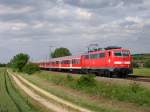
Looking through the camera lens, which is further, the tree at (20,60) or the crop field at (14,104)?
the tree at (20,60)

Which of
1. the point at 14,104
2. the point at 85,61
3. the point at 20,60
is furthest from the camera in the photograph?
the point at 20,60

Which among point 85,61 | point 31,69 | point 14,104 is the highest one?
point 85,61

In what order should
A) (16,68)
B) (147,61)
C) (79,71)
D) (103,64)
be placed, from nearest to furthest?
(103,64), (79,71), (147,61), (16,68)

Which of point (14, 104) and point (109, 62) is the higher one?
point (109, 62)

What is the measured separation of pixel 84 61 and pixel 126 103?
122 feet

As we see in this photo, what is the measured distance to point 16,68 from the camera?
132000 millimetres

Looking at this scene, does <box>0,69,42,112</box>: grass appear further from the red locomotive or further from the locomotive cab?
the red locomotive

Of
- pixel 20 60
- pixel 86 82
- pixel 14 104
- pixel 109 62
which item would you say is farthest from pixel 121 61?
pixel 20 60

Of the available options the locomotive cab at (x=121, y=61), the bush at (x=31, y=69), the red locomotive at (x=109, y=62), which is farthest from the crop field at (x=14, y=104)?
the bush at (x=31, y=69)

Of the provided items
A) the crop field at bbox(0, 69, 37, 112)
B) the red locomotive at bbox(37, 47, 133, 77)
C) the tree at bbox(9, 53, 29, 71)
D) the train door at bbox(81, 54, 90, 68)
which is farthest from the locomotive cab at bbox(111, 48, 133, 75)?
the tree at bbox(9, 53, 29, 71)

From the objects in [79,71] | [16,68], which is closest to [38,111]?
[79,71]

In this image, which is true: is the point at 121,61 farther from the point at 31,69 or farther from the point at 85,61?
the point at 31,69

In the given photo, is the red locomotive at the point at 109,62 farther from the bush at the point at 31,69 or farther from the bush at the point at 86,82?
the bush at the point at 31,69

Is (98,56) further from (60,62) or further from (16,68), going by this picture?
(16,68)
